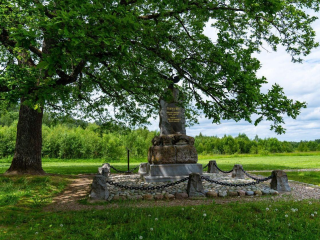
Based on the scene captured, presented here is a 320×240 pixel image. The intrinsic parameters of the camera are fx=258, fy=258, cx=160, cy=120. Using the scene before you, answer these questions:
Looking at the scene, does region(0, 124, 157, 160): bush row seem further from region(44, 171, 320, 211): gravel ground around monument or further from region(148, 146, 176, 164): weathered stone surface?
region(44, 171, 320, 211): gravel ground around monument

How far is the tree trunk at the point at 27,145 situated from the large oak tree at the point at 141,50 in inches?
1.6

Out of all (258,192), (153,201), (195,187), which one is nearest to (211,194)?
(195,187)

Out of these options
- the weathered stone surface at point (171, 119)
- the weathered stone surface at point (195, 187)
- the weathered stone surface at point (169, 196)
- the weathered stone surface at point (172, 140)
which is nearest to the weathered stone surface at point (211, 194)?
the weathered stone surface at point (195, 187)

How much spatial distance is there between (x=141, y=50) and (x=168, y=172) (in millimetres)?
5574

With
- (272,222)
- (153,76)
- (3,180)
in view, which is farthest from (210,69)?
(3,180)

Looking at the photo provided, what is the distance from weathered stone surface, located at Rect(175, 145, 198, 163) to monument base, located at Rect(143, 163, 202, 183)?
0.73 feet

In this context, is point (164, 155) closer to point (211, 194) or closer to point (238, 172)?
point (211, 194)

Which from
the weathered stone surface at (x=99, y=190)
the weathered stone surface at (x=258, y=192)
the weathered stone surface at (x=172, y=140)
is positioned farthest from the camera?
the weathered stone surface at (x=172, y=140)

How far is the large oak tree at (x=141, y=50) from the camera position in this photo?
5.82 m

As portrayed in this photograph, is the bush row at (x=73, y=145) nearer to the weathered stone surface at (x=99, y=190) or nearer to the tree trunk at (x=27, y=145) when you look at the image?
the tree trunk at (x=27, y=145)

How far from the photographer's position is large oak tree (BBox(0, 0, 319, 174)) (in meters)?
5.82

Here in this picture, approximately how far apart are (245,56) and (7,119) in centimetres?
5883

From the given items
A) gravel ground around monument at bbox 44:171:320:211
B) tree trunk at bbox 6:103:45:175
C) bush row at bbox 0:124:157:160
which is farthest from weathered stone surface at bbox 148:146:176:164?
bush row at bbox 0:124:157:160

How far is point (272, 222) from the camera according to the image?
548 centimetres
